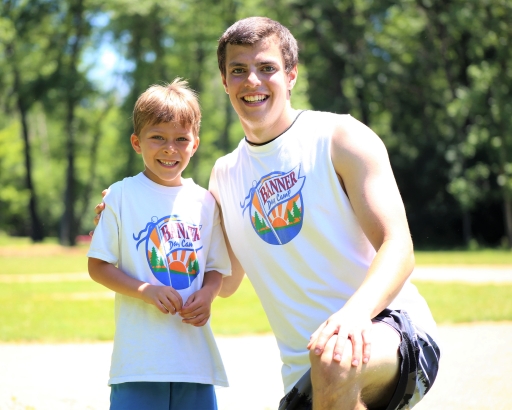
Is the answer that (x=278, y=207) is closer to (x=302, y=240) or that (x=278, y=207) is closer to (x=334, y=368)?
(x=302, y=240)

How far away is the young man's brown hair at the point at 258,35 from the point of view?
116 inches

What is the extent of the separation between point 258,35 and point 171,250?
100cm

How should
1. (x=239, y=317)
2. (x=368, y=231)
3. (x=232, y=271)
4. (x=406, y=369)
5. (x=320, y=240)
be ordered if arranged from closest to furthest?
1. (x=406, y=369)
2. (x=368, y=231)
3. (x=320, y=240)
4. (x=232, y=271)
5. (x=239, y=317)

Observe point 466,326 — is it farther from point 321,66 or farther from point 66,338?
point 321,66

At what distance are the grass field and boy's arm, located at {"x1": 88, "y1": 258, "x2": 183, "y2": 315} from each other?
5.37 m

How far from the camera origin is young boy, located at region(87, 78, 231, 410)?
118 inches

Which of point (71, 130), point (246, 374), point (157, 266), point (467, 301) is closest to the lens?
point (157, 266)

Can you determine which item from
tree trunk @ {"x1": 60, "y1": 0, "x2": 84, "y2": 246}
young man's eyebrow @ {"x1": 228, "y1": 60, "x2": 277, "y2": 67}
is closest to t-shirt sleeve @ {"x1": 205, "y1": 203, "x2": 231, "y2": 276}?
young man's eyebrow @ {"x1": 228, "y1": 60, "x2": 277, "y2": 67}

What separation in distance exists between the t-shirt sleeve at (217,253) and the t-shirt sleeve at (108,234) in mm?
430

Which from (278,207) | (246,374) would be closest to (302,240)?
(278,207)

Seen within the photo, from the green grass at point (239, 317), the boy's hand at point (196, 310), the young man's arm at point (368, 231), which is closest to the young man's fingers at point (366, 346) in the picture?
the young man's arm at point (368, 231)

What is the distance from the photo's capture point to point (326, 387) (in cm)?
219

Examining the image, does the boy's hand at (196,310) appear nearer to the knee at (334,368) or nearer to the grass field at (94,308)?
the knee at (334,368)

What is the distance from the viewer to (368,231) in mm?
2611
